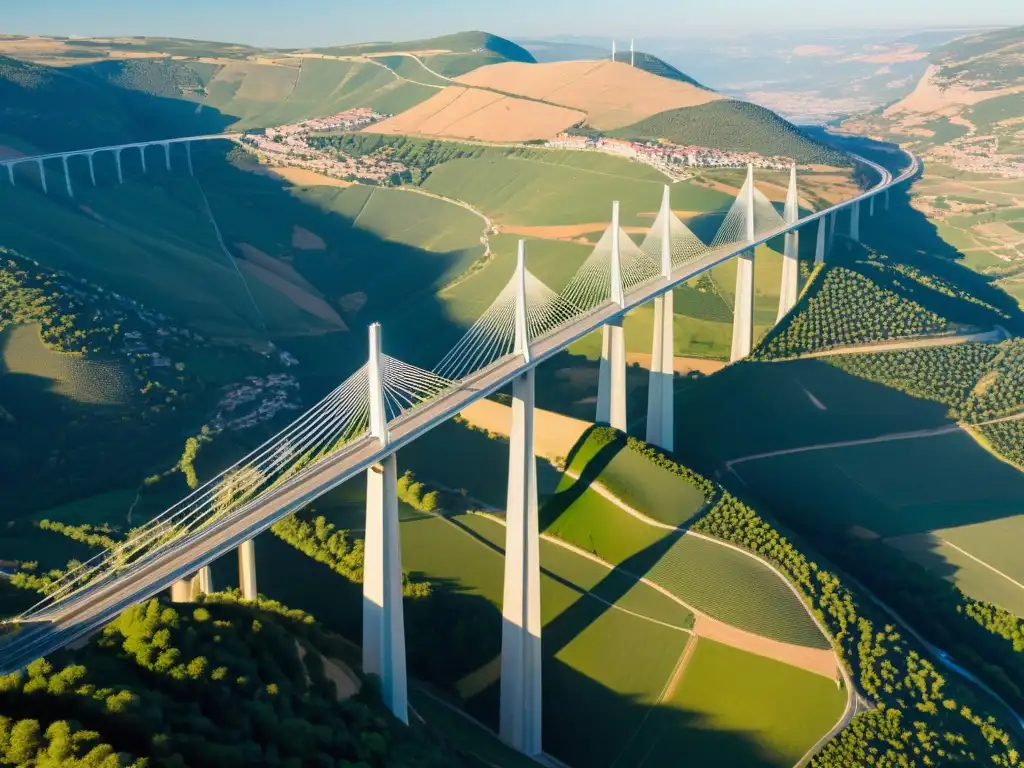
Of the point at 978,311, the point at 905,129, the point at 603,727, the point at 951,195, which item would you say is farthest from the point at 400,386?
the point at 905,129

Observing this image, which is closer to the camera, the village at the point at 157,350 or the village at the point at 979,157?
the village at the point at 157,350

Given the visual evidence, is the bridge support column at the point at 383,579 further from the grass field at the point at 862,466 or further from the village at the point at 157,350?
the village at the point at 157,350

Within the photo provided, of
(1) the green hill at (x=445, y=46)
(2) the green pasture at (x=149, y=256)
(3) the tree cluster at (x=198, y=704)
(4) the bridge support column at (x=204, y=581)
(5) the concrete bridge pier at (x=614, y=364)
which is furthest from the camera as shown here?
(1) the green hill at (x=445, y=46)

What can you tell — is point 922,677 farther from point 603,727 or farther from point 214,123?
point 214,123

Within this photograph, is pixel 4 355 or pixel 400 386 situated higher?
pixel 400 386

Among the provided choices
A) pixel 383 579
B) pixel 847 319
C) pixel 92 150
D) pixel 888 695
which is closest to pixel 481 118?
pixel 92 150

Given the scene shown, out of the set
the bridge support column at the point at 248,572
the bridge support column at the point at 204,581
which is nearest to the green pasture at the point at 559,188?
the bridge support column at the point at 248,572

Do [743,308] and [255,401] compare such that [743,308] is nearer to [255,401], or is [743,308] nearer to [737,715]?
[255,401]
